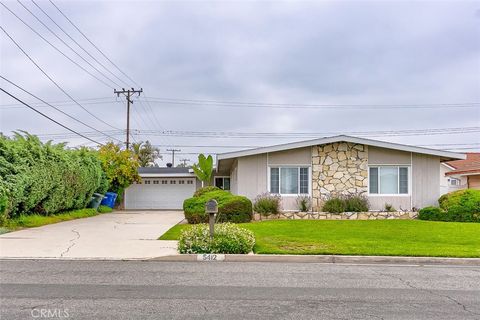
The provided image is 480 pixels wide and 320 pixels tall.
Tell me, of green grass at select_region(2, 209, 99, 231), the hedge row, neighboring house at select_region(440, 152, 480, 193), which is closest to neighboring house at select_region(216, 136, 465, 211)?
the hedge row

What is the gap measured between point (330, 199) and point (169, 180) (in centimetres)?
1720

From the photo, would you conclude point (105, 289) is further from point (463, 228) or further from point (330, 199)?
point (330, 199)

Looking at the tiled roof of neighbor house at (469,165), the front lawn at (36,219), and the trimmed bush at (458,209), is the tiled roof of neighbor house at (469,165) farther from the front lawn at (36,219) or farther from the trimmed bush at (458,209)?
the front lawn at (36,219)

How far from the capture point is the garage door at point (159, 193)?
35.0m

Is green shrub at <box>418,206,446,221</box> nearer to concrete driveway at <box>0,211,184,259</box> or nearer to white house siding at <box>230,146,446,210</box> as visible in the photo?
white house siding at <box>230,146,446,210</box>

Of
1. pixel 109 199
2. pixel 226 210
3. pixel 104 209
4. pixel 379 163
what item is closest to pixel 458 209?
pixel 379 163

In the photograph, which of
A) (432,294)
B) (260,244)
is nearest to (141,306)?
(432,294)

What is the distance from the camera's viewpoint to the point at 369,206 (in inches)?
831

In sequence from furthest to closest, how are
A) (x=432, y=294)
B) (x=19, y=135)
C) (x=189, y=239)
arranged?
(x=19, y=135) → (x=189, y=239) → (x=432, y=294)

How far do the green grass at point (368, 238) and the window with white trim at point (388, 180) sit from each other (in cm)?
321

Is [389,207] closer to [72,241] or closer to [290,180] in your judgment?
[290,180]

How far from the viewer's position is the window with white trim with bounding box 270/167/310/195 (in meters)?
21.7

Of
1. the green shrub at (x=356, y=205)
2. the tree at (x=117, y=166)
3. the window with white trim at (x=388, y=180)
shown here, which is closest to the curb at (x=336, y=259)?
the green shrub at (x=356, y=205)

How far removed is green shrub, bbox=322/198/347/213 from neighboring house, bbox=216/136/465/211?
597mm
